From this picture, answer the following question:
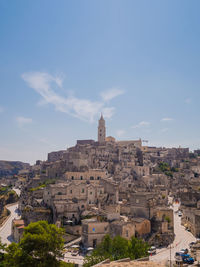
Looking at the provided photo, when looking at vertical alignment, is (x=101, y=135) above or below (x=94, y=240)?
above

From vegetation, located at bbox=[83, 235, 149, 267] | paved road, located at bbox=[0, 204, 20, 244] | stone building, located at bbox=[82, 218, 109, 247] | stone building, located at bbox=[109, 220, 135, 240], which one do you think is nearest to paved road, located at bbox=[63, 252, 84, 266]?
stone building, located at bbox=[82, 218, 109, 247]

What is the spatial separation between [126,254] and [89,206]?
1870 centimetres

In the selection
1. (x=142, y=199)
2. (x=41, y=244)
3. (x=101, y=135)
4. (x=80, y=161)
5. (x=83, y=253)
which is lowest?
(x=83, y=253)

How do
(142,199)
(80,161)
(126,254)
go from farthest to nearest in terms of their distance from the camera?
(80,161)
(142,199)
(126,254)

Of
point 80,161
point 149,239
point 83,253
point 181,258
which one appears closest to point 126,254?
point 181,258

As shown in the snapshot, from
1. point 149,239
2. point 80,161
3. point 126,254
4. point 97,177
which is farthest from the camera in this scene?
point 80,161

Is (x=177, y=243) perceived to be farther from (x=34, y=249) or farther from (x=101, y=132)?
(x=101, y=132)

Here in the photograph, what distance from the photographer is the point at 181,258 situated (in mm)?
29766

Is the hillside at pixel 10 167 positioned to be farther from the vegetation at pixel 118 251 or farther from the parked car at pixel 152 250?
the vegetation at pixel 118 251

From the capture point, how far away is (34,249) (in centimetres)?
2525

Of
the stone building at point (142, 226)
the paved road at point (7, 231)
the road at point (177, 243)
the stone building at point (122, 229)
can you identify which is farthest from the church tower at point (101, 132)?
the stone building at point (122, 229)

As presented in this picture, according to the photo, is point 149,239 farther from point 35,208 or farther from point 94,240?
point 35,208

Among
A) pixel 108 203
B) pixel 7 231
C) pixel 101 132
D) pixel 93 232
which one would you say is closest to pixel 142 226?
pixel 93 232

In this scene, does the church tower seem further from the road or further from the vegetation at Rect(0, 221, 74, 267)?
the vegetation at Rect(0, 221, 74, 267)
